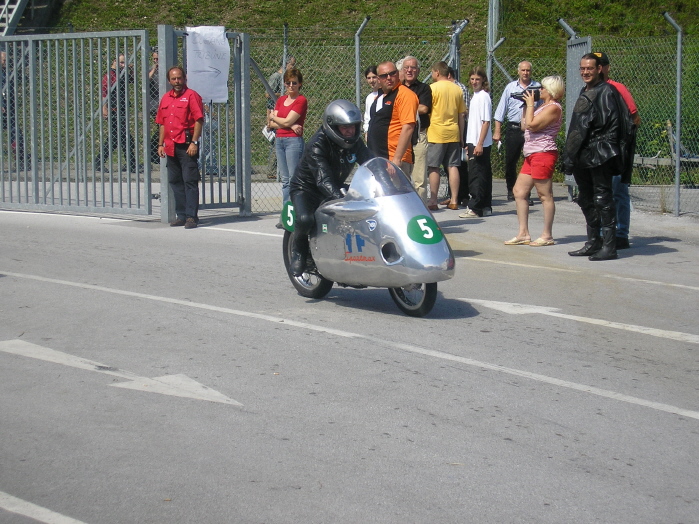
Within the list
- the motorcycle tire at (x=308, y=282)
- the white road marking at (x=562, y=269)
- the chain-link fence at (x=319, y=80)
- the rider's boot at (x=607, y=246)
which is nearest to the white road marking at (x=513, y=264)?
the white road marking at (x=562, y=269)

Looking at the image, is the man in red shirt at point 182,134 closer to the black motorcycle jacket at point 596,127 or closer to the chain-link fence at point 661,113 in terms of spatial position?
the black motorcycle jacket at point 596,127

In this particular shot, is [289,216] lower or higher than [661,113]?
lower

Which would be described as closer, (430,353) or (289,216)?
(430,353)

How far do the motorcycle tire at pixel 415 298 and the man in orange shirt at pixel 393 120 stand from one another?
2766 mm

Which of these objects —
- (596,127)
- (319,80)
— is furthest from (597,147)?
(319,80)

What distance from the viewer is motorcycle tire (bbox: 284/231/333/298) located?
8133 millimetres

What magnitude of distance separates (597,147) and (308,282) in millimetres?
3591

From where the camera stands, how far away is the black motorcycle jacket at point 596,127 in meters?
9.99

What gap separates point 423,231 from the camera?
24.0ft

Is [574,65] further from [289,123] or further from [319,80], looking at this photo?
[319,80]

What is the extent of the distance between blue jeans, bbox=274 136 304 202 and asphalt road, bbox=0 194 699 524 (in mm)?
2611

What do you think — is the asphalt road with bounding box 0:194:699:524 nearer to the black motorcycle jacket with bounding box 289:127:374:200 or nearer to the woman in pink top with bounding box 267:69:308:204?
the black motorcycle jacket with bounding box 289:127:374:200

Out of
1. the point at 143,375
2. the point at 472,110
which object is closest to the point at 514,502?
the point at 143,375

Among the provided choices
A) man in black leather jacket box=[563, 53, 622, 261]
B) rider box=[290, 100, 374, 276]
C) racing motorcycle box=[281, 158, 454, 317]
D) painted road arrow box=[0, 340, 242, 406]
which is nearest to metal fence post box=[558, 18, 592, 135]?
man in black leather jacket box=[563, 53, 622, 261]
